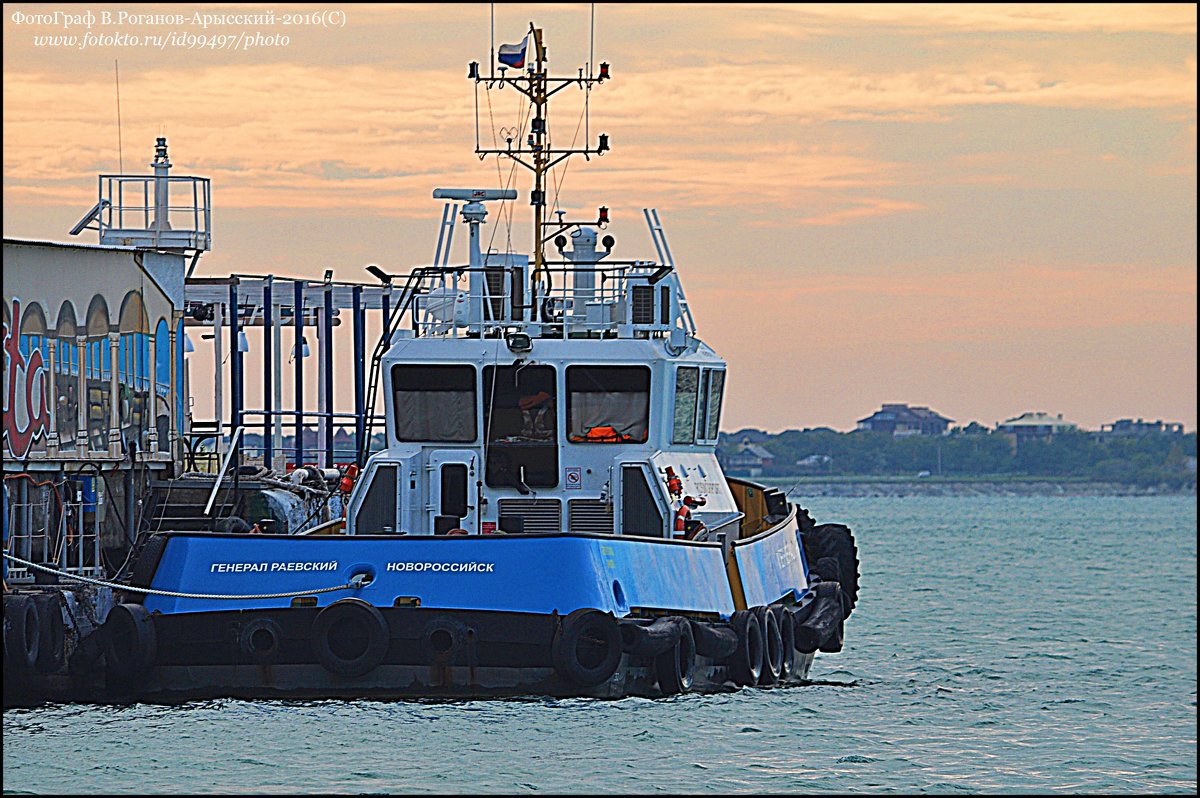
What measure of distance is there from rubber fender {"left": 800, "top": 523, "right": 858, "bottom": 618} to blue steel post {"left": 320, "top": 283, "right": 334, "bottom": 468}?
6.69 metres

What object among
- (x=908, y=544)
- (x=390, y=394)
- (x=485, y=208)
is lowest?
(x=908, y=544)

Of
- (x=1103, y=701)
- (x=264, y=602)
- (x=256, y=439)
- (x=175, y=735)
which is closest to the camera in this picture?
(x=175, y=735)

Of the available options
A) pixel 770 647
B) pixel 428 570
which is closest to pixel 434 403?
pixel 428 570

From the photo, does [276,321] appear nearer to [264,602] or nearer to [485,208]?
[485,208]

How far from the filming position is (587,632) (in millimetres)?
18031

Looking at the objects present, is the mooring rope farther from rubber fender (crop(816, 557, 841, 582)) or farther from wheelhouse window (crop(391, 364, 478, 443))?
rubber fender (crop(816, 557, 841, 582))

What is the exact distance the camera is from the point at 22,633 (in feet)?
61.0

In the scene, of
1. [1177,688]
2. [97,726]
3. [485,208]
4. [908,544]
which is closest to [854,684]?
[1177,688]

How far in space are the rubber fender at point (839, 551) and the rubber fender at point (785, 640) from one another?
629 cm

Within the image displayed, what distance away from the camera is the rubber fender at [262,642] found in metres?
18.2

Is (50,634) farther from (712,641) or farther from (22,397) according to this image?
(712,641)

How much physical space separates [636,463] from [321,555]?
3.64 meters

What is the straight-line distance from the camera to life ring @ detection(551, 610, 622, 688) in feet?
58.7

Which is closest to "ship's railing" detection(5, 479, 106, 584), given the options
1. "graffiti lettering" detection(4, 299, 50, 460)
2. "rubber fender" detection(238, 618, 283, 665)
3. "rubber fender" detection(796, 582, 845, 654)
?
"graffiti lettering" detection(4, 299, 50, 460)
